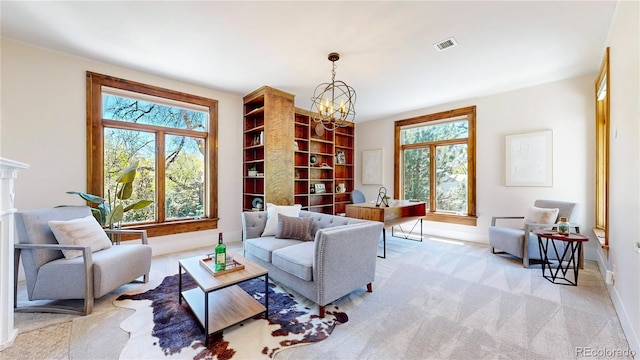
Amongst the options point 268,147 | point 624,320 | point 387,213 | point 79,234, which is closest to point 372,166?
point 387,213

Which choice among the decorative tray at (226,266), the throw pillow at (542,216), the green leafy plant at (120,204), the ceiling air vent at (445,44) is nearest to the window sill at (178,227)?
the green leafy plant at (120,204)

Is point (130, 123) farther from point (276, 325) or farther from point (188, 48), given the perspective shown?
point (276, 325)

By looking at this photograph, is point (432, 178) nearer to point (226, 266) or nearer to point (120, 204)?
point (226, 266)

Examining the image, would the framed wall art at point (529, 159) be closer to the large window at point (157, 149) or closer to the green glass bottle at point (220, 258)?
the green glass bottle at point (220, 258)

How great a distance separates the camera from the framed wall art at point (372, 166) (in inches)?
243

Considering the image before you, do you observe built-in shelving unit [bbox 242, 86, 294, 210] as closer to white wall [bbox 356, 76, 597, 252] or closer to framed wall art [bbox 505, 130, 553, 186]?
white wall [bbox 356, 76, 597, 252]

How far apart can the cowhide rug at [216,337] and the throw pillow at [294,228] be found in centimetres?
74

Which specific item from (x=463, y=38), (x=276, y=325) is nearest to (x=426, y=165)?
(x=463, y=38)

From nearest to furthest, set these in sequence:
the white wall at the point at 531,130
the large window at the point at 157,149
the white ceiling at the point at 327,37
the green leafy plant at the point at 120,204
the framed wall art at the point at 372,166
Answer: the white ceiling at the point at 327,37 < the green leafy plant at the point at 120,204 < the large window at the point at 157,149 < the white wall at the point at 531,130 < the framed wall art at the point at 372,166

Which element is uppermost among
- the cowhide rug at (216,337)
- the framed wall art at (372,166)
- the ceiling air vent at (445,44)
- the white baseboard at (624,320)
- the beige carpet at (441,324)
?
the ceiling air vent at (445,44)

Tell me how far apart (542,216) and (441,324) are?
268 cm

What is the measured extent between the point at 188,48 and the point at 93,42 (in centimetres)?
103

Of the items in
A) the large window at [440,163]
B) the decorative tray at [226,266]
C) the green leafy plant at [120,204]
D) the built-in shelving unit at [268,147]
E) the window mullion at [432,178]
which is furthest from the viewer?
the window mullion at [432,178]

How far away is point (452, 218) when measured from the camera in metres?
4.95
